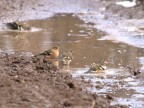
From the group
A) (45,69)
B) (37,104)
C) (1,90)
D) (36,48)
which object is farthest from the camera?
(36,48)

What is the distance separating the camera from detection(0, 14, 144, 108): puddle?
1008 centimetres

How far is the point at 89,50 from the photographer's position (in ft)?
46.0

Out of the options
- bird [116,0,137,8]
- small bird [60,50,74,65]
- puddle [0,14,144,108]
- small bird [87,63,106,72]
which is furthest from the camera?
bird [116,0,137,8]

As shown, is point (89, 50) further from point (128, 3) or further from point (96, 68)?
point (128, 3)

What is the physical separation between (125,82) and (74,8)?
50.2ft

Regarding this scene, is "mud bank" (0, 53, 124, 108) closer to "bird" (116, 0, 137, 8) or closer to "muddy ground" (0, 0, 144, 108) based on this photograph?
"muddy ground" (0, 0, 144, 108)

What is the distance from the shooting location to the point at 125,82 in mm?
10617

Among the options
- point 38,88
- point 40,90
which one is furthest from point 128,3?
point 40,90

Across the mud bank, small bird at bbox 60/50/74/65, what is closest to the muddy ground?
the mud bank

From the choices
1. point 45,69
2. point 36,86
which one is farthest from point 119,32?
point 36,86

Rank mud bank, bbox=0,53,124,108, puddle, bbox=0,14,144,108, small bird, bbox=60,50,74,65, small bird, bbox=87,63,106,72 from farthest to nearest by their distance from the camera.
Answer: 1. small bird, bbox=60,50,74,65
2. small bird, bbox=87,63,106,72
3. puddle, bbox=0,14,144,108
4. mud bank, bbox=0,53,124,108

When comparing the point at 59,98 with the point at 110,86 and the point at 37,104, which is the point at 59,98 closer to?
the point at 37,104

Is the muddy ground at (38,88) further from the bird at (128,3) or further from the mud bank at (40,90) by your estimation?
the bird at (128,3)

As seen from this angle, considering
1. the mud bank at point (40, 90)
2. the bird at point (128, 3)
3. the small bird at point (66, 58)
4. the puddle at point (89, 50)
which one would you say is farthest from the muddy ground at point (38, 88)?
the bird at point (128, 3)
